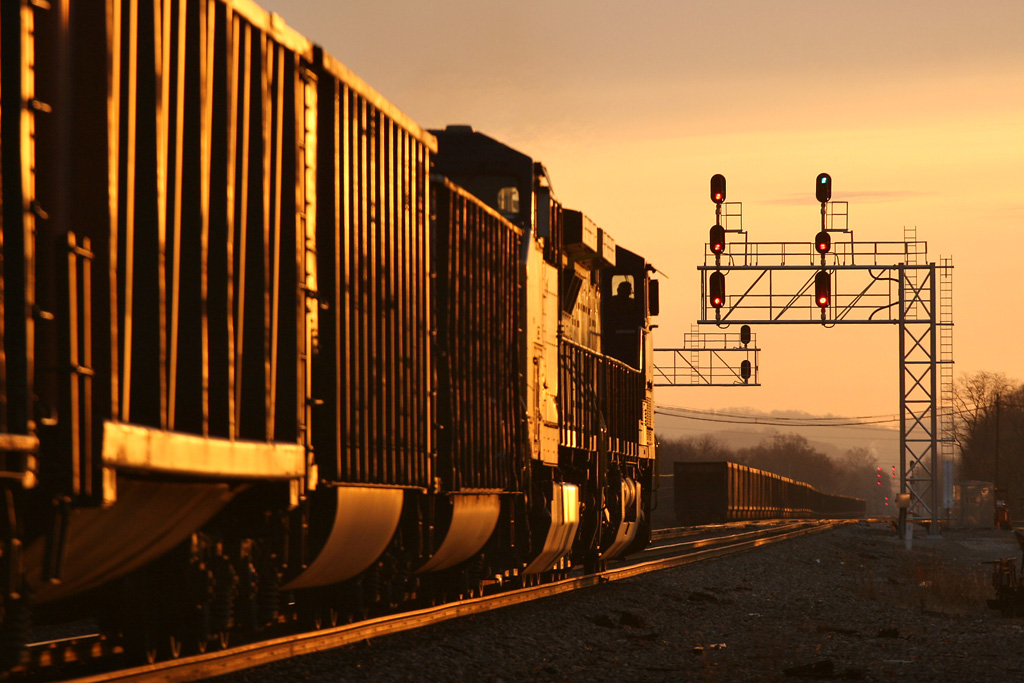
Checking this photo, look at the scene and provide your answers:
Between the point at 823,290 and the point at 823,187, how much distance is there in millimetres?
3612

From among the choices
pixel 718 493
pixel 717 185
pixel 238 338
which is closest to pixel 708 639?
pixel 238 338

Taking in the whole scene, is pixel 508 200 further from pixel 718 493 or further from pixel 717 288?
pixel 718 493

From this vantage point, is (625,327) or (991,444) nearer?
(625,327)

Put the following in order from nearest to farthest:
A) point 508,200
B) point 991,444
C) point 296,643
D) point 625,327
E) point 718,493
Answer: point 296,643
point 508,200
point 625,327
point 718,493
point 991,444

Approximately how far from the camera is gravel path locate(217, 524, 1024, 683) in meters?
10.1

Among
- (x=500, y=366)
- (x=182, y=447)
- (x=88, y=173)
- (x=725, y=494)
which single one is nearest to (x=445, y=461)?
(x=500, y=366)

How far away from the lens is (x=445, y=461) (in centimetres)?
1148

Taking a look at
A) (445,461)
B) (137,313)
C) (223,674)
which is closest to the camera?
(137,313)

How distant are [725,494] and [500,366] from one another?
39036mm

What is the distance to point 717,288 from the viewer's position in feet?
110

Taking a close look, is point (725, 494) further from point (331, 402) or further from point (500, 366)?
point (331, 402)

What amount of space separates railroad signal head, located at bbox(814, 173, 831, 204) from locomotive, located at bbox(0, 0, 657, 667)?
16593mm

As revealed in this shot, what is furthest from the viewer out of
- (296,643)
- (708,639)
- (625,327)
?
(625,327)

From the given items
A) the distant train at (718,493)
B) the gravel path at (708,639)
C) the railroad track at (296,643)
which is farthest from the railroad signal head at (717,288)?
the distant train at (718,493)
